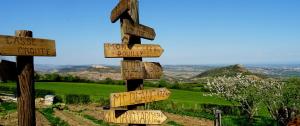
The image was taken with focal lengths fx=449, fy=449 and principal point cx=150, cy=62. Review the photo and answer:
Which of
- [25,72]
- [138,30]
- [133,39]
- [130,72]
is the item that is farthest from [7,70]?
[138,30]

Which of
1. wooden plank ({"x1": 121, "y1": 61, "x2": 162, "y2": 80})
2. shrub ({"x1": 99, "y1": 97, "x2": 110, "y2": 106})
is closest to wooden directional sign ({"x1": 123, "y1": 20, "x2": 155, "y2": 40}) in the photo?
wooden plank ({"x1": 121, "y1": 61, "x2": 162, "y2": 80})

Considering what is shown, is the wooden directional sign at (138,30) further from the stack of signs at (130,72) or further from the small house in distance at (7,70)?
the small house in distance at (7,70)

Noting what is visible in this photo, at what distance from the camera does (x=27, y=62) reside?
7961 mm

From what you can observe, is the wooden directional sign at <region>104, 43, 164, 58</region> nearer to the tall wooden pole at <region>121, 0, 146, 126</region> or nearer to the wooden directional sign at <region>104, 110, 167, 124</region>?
the tall wooden pole at <region>121, 0, 146, 126</region>

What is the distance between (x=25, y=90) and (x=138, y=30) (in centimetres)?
294

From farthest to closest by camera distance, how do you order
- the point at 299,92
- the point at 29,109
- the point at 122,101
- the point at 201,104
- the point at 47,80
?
the point at 47,80
the point at 201,104
the point at 299,92
the point at 122,101
the point at 29,109

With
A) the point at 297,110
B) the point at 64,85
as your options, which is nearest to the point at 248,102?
the point at 297,110

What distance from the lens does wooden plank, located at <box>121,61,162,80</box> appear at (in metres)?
9.23

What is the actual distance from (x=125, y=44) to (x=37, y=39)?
6.49 ft

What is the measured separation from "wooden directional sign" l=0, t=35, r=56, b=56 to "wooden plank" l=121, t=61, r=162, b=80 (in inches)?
60.5

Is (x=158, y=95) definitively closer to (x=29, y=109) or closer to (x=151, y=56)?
(x=151, y=56)

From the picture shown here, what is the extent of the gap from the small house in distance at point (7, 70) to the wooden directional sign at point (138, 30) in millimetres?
2402

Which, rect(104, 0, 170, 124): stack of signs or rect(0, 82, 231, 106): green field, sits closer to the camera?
rect(104, 0, 170, 124): stack of signs

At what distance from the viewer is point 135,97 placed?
941 centimetres
